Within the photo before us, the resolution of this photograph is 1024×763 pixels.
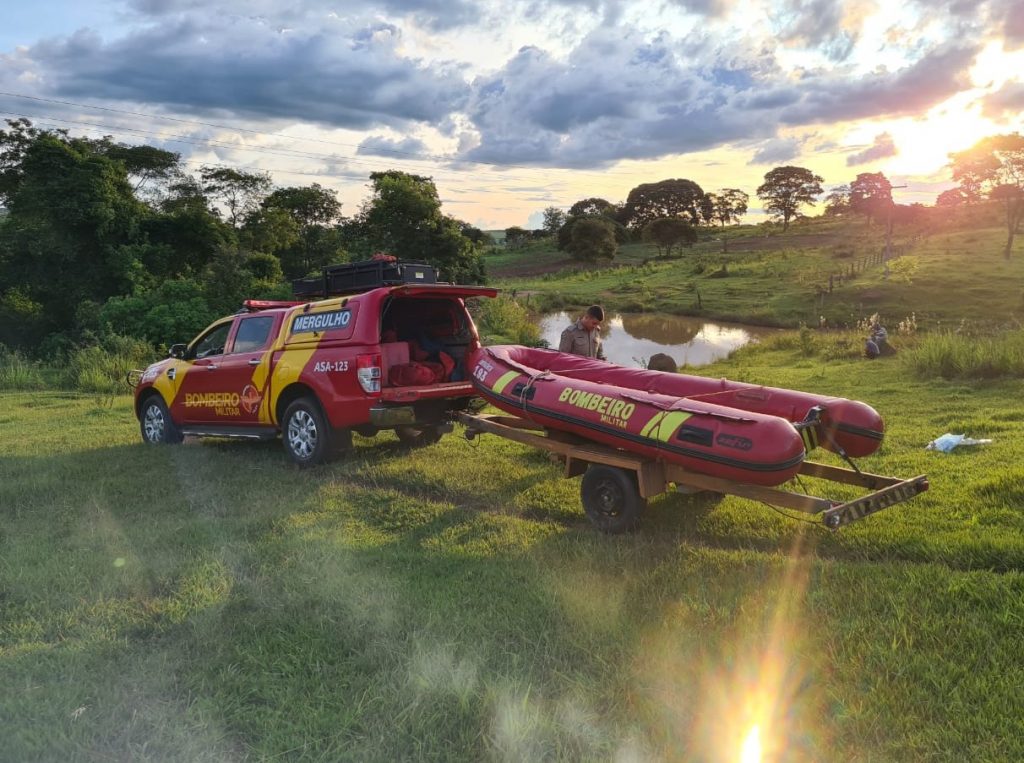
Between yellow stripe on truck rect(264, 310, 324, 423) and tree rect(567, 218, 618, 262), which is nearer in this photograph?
yellow stripe on truck rect(264, 310, 324, 423)

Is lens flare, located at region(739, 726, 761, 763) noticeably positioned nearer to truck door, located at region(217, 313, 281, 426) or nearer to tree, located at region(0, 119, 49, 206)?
truck door, located at region(217, 313, 281, 426)

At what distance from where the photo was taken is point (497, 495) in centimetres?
607

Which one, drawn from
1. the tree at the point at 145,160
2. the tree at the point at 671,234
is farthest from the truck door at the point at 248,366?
the tree at the point at 671,234

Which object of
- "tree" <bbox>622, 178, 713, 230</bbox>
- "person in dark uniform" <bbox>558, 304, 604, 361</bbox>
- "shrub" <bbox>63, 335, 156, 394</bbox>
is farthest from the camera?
"tree" <bbox>622, 178, 713, 230</bbox>

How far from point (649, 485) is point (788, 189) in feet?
290

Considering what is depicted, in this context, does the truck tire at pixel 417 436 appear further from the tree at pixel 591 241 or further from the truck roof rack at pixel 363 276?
the tree at pixel 591 241

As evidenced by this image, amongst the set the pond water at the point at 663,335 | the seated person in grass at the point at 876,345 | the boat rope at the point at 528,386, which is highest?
the boat rope at the point at 528,386

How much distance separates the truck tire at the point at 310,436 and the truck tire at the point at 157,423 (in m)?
2.12

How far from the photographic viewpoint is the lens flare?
2656mm

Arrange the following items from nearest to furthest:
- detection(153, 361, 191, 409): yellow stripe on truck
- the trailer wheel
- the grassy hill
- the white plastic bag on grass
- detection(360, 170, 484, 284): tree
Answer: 1. the trailer wheel
2. the white plastic bag on grass
3. detection(153, 361, 191, 409): yellow stripe on truck
4. detection(360, 170, 484, 284): tree
5. the grassy hill

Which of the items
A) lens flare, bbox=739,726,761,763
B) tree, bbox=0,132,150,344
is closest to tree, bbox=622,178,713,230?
tree, bbox=0,132,150,344

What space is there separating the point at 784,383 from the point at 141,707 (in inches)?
478

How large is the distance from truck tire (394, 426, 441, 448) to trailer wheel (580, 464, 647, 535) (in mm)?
3035

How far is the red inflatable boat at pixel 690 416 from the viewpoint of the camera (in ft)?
14.3
